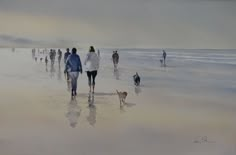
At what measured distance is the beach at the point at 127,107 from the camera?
2250 millimetres

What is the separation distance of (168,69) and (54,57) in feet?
2.15

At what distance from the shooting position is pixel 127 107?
2.30 metres

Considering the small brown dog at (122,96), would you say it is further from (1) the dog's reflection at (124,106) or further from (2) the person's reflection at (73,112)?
(2) the person's reflection at (73,112)

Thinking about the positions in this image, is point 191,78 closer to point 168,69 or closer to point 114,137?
point 168,69

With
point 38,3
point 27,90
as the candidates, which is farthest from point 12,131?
point 38,3

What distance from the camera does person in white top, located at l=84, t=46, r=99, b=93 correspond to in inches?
90.8

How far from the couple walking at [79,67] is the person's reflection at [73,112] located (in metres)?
0.05

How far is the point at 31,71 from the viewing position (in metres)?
2.30

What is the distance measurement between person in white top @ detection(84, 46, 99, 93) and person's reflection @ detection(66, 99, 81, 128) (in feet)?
0.46

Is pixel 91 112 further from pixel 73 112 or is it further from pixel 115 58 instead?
pixel 115 58
